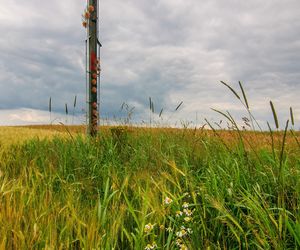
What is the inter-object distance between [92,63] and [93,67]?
12 cm

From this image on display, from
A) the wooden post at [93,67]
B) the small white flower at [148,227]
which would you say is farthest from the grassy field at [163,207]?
the wooden post at [93,67]

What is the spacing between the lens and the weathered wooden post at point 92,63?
1058 cm

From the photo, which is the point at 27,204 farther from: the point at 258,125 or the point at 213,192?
the point at 258,125

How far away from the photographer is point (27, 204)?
4.09m

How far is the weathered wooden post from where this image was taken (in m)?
10.6

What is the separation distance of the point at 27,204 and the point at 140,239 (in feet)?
4.28

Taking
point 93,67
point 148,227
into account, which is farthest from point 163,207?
point 93,67

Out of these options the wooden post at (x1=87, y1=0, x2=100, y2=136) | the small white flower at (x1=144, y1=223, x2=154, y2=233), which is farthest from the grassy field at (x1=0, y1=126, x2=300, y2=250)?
the wooden post at (x1=87, y1=0, x2=100, y2=136)

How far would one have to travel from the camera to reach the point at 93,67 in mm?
10781

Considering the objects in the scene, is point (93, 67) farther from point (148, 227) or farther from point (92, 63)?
point (148, 227)

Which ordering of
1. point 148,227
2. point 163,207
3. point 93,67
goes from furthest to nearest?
point 93,67, point 163,207, point 148,227

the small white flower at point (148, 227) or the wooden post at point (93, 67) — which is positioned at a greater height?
the wooden post at point (93, 67)

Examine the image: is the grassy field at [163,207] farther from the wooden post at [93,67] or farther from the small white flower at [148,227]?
the wooden post at [93,67]

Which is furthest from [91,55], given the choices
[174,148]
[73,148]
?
[174,148]
